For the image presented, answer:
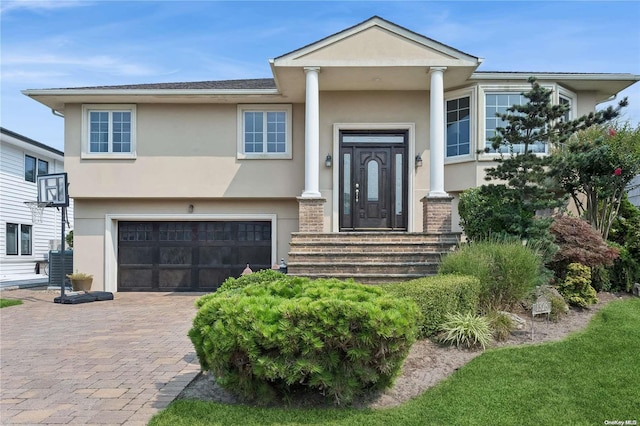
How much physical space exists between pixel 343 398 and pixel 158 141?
33.0ft

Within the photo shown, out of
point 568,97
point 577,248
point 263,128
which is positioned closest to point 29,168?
point 263,128

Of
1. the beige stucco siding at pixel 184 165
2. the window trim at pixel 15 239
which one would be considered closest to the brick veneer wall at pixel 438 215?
the beige stucco siding at pixel 184 165

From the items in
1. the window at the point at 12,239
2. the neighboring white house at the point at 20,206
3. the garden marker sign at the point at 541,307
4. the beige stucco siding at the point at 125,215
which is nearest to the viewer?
the garden marker sign at the point at 541,307

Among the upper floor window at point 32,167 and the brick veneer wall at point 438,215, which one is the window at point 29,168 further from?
the brick veneer wall at point 438,215

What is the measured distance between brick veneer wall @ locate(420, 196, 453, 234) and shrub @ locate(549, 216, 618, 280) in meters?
2.12

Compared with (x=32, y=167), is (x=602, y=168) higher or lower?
lower

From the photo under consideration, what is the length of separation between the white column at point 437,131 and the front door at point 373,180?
5.13 feet

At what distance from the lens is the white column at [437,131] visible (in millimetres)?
10531

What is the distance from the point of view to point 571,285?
7.67 metres

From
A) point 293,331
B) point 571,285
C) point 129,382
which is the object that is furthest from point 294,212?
point 293,331

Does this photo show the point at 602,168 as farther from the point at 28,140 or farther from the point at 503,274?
the point at 28,140

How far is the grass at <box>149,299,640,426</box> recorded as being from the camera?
392 centimetres

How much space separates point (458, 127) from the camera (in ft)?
39.6

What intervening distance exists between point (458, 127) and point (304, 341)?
31.0 ft
